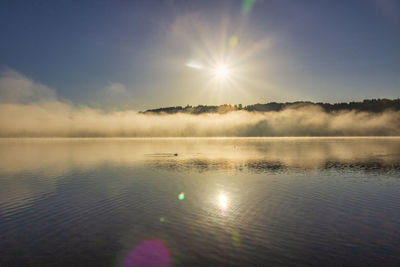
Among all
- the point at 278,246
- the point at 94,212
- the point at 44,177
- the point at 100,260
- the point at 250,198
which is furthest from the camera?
the point at 44,177

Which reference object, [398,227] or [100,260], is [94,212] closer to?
[100,260]

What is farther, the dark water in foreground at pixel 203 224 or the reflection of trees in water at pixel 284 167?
the reflection of trees in water at pixel 284 167

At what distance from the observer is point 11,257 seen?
21.5 metres

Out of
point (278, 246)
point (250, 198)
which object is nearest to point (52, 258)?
point (278, 246)

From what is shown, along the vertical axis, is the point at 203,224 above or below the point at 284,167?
above

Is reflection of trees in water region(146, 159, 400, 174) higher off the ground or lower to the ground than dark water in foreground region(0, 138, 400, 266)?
lower

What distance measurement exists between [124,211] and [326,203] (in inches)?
1161

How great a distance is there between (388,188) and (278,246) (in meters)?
38.6

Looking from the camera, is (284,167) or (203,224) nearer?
(203,224)

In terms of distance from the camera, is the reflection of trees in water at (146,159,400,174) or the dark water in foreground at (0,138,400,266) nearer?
the dark water in foreground at (0,138,400,266)

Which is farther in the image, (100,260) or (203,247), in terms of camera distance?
(203,247)

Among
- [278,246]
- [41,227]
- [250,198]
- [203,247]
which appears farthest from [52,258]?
[250,198]

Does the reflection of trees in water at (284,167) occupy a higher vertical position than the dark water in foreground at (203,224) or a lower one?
lower

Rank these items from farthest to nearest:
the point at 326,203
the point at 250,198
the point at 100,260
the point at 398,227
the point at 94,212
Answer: the point at 250,198, the point at 326,203, the point at 94,212, the point at 398,227, the point at 100,260
